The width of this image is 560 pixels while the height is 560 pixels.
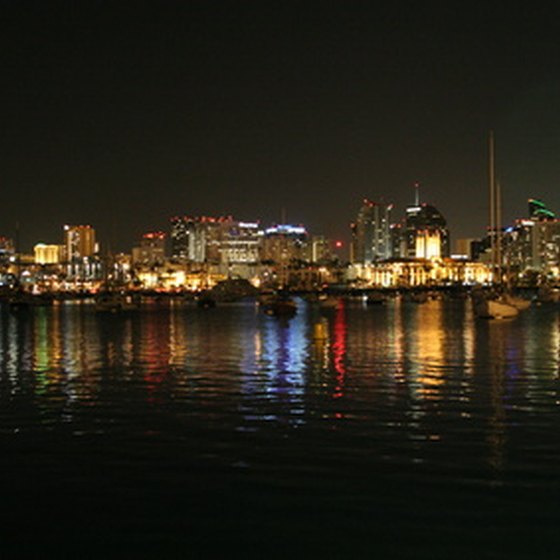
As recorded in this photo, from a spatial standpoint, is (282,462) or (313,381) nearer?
(282,462)

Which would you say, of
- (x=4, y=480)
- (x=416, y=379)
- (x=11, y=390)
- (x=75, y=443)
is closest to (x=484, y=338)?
(x=416, y=379)

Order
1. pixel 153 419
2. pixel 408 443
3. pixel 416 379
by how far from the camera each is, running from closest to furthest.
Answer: pixel 408 443 → pixel 153 419 → pixel 416 379

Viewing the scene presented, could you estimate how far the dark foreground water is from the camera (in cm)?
872

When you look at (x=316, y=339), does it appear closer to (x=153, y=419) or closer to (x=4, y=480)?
(x=153, y=419)

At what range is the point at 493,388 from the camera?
19.9 m

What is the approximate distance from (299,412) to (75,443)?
487 cm

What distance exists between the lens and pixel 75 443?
1377 centimetres

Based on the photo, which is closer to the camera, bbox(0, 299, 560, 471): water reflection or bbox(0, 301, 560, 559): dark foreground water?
bbox(0, 301, 560, 559): dark foreground water

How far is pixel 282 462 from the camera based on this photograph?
39.8 feet

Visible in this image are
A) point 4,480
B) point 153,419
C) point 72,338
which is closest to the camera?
point 4,480

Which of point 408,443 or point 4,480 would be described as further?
point 408,443

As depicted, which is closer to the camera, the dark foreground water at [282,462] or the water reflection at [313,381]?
the dark foreground water at [282,462]

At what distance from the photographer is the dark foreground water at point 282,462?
8.72 m

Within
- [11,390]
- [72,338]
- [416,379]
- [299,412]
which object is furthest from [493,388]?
[72,338]
